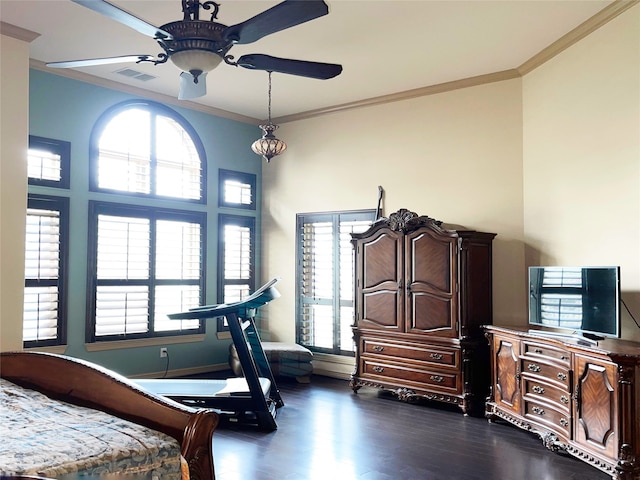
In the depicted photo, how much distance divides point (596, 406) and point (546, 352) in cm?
68

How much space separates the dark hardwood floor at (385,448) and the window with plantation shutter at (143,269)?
6.63 feet

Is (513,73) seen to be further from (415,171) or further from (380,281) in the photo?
(380,281)

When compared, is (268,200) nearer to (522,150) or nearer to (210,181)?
(210,181)

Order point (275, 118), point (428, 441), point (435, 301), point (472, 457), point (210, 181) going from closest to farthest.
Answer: point (472, 457) < point (428, 441) < point (435, 301) < point (210, 181) < point (275, 118)

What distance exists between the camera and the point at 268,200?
7.75 meters

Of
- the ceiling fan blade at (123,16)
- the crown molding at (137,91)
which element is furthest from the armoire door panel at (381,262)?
the ceiling fan blade at (123,16)

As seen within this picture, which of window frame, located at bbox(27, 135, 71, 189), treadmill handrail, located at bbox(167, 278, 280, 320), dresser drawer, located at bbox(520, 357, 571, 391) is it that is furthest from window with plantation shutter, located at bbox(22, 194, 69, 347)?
dresser drawer, located at bbox(520, 357, 571, 391)

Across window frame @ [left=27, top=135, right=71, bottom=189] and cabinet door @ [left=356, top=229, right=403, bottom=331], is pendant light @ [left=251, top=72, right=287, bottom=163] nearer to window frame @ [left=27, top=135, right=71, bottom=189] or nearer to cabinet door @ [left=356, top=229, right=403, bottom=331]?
cabinet door @ [left=356, top=229, right=403, bottom=331]

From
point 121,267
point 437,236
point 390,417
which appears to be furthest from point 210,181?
point 390,417

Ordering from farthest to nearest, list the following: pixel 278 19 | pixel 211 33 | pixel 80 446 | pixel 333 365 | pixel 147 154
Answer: pixel 333 365, pixel 147 154, pixel 211 33, pixel 278 19, pixel 80 446

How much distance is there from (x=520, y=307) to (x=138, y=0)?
4334mm

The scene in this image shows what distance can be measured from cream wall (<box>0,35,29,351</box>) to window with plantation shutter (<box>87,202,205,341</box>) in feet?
4.24

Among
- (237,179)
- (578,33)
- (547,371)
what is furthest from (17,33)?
(547,371)

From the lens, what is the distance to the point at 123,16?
9.68ft
